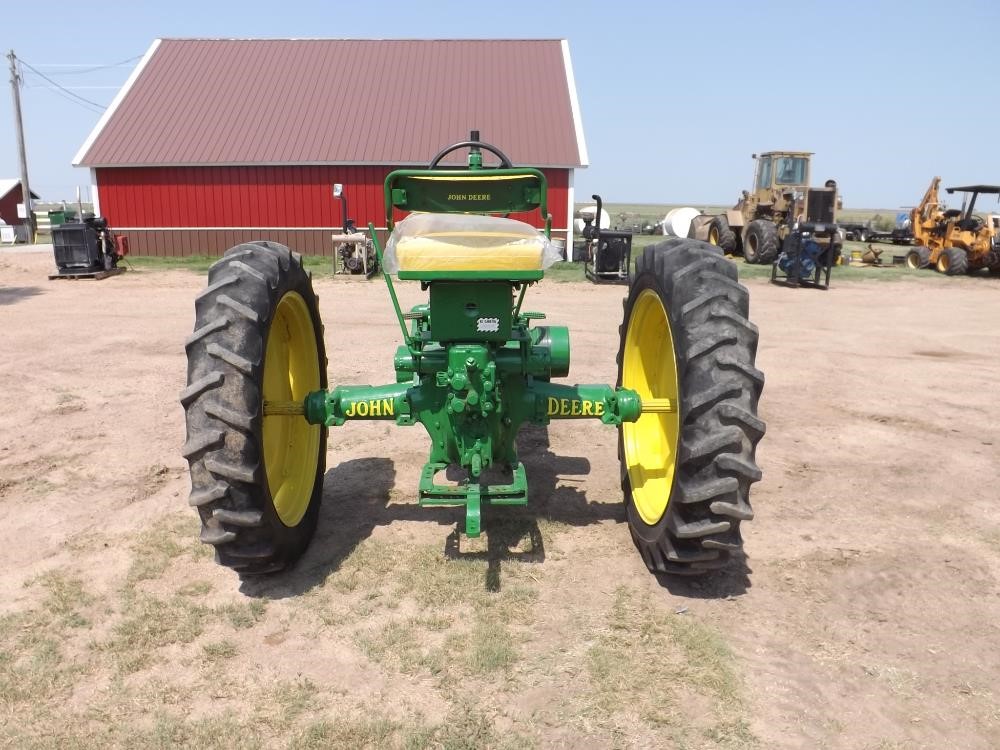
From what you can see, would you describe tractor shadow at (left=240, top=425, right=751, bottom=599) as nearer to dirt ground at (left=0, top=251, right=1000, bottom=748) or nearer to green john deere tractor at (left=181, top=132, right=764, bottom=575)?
dirt ground at (left=0, top=251, right=1000, bottom=748)

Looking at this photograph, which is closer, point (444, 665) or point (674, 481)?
point (444, 665)

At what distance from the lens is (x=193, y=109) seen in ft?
67.5

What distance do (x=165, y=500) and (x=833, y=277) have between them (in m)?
15.9

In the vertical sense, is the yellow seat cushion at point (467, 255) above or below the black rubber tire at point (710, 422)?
above

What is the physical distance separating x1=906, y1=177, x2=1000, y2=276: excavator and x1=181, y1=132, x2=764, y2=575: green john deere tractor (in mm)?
17085

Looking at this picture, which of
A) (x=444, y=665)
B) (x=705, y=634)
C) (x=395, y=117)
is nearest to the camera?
(x=444, y=665)

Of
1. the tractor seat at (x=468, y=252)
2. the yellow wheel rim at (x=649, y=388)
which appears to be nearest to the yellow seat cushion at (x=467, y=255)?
the tractor seat at (x=468, y=252)

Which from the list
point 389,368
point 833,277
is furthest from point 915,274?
point 389,368

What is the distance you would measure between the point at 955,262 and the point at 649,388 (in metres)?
16.8

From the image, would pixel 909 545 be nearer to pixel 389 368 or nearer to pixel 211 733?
pixel 211 733

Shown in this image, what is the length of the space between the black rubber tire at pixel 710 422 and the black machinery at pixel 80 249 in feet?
49.5

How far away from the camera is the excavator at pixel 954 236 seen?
17.5 m

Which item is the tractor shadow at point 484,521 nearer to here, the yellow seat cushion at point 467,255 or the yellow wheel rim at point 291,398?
the yellow wheel rim at point 291,398

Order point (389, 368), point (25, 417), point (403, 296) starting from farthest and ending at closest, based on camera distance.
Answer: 1. point (403, 296)
2. point (389, 368)
3. point (25, 417)
